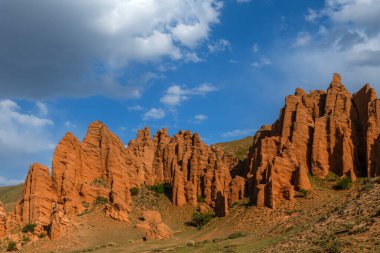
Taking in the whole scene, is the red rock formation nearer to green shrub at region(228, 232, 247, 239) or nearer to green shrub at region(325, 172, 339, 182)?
green shrub at region(228, 232, 247, 239)

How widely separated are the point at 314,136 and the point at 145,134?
150 feet

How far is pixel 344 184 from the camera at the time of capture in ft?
259

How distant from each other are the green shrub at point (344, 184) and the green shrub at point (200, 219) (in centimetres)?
2284

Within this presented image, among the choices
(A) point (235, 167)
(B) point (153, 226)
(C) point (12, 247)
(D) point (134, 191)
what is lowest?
(C) point (12, 247)

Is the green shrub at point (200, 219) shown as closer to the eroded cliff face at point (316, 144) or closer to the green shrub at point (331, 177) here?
the eroded cliff face at point (316, 144)

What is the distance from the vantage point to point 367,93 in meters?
91.2

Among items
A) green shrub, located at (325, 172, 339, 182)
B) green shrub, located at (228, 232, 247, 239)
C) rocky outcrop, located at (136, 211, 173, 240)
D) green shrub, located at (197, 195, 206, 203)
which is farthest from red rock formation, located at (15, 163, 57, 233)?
green shrub, located at (325, 172, 339, 182)

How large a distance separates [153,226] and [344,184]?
99.1 ft

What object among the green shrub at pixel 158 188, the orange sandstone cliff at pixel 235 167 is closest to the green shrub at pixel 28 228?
the orange sandstone cliff at pixel 235 167

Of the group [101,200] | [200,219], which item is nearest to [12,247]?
[101,200]

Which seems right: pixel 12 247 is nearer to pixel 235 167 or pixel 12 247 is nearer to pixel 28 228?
pixel 28 228

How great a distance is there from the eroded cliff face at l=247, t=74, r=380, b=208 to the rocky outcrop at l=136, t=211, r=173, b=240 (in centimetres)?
1495

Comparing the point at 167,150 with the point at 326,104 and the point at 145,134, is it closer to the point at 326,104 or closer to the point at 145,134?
the point at 145,134

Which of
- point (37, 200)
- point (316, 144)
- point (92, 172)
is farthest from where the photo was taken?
point (92, 172)
